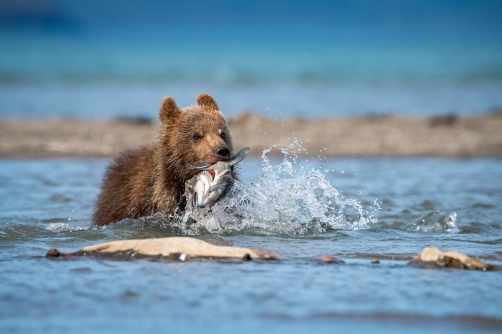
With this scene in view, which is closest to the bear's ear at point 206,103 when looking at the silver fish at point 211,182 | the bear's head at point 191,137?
the bear's head at point 191,137

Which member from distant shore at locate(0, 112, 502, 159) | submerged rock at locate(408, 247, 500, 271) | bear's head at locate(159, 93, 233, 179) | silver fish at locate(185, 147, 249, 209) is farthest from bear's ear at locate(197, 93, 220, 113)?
distant shore at locate(0, 112, 502, 159)

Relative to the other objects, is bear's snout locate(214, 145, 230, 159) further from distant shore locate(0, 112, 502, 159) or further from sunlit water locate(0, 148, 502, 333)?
distant shore locate(0, 112, 502, 159)

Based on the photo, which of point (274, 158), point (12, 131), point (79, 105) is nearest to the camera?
point (274, 158)

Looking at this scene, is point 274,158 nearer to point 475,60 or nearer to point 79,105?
point 79,105

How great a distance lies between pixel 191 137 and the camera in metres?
8.11

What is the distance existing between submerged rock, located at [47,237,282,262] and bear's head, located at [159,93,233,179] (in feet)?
5.45

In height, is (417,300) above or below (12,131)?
below

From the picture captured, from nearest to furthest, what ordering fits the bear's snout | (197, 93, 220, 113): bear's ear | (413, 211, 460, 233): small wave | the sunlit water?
1. the sunlit water
2. the bear's snout
3. (413, 211, 460, 233): small wave
4. (197, 93, 220, 113): bear's ear

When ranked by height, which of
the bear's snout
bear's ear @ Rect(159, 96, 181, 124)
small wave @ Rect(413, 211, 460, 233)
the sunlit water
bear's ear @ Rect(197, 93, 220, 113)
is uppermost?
bear's ear @ Rect(197, 93, 220, 113)

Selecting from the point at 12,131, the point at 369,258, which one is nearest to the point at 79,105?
the point at 12,131

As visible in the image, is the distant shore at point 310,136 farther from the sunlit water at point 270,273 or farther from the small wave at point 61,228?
the small wave at point 61,228

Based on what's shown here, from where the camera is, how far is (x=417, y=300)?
16.3 feet

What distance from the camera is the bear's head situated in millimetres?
7867

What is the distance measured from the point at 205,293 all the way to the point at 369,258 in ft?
6.06
